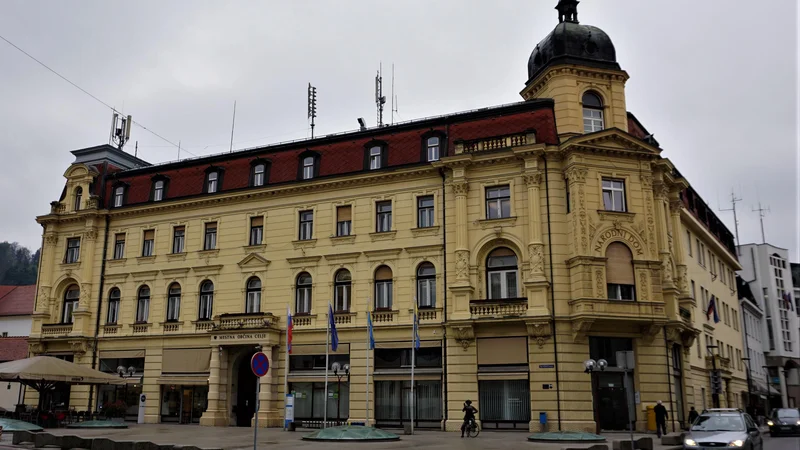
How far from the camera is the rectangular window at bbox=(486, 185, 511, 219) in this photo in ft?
118

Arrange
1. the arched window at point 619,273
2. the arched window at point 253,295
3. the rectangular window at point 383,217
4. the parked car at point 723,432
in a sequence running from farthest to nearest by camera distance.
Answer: the arched window at point 253,295
the rectangular window at point 383,217
the arched window at point 619,273
the parked car at point 723,432

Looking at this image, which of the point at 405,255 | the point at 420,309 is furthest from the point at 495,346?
the point at 405,255

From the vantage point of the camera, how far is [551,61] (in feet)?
123

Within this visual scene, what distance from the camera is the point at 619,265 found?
1347 inches

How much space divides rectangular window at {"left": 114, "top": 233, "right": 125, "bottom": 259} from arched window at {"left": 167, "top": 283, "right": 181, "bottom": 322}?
511 centimetres

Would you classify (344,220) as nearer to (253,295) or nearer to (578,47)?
(253,295)

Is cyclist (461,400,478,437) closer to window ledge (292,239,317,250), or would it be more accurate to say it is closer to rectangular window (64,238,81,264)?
window ledge (292,239,317,250)

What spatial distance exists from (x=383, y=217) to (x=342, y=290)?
4.62m

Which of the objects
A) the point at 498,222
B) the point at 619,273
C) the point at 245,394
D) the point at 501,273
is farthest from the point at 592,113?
the point at 245,394

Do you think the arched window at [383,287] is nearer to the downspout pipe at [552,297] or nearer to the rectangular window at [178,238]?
the downspout pipe at [552,297]

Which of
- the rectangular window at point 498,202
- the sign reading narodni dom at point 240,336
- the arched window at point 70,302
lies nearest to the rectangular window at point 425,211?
the rectangular window at point 498,202

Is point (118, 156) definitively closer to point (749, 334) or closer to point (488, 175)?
point (488, 175)

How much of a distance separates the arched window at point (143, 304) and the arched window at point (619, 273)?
27919 mm

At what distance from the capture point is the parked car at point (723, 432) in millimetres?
19734
